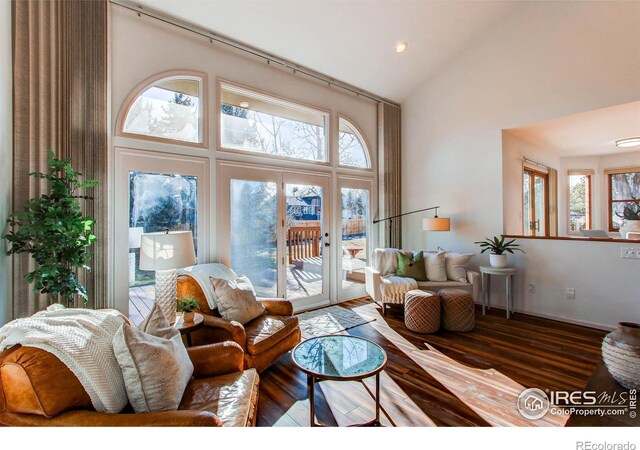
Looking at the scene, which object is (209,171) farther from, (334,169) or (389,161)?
(389,161)

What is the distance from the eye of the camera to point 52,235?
7.29ft

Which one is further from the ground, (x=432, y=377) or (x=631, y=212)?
(x=631, y=212)

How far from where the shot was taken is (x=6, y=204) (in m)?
2.29

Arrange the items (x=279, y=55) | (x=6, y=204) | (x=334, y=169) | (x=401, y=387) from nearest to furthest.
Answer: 1. (x=6, y=204)
2. (x=401, y=387)
3. (x=279, y=55)
4. (x=334, y=169)

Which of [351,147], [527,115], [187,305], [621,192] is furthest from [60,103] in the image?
[621,192]

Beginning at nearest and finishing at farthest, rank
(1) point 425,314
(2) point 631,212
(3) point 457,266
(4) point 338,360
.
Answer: (4) point 338,360
(1) point 425,314
(3) point 457,266
(2) point 631,212

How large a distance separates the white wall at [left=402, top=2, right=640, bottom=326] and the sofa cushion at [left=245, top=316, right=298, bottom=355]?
3.40 m

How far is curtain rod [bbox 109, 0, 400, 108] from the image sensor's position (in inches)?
119

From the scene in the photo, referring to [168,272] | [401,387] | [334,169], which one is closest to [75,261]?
[168,272]

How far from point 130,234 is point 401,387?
2843mm

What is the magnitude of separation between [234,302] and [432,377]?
1.81 meters

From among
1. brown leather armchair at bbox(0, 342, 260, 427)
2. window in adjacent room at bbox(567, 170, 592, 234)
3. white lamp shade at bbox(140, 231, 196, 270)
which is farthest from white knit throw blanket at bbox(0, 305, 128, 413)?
window in adjacent room at bbox(567, 170, 592, 234)

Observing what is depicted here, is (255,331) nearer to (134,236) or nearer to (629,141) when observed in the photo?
(134,236)

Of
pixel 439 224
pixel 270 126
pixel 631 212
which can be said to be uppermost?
pixel 270 126
